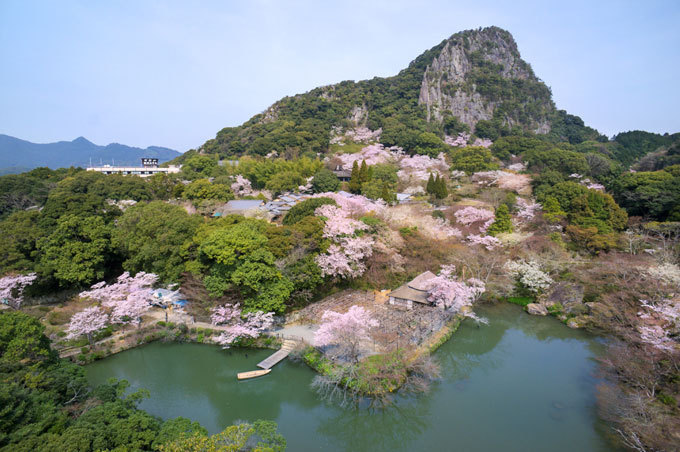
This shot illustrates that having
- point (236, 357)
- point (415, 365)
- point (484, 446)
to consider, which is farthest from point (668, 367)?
point (236, 357)

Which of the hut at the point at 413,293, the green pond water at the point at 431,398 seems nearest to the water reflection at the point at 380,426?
the green pond water at the point at 431,398

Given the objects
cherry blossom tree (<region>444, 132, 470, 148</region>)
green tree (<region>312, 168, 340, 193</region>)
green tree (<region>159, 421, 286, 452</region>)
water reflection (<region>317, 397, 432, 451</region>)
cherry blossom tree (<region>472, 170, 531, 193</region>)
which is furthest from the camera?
cherry blossom tree (<region>444, 132, 470, 148</region>)

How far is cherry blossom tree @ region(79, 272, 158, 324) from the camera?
1434 cm

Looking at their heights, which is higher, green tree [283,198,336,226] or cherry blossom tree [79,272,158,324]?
green tree [283,198,336,226]

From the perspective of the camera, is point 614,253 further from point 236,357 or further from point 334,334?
point 236,357

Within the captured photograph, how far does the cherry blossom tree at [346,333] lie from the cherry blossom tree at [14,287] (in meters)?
14.8

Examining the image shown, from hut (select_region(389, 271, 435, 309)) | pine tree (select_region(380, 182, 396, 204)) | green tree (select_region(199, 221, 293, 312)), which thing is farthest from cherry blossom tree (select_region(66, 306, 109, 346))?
pine tree (select_region(380, 182, 396, 204))

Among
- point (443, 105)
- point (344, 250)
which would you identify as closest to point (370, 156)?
point (443, 105)

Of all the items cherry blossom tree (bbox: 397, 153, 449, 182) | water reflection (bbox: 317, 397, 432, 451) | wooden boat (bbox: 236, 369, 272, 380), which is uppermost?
cherry blossom tree (bbox: 397, 153, 449, 182)

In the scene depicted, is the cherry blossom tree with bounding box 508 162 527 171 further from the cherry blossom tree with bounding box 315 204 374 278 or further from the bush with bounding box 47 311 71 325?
the bush with bounding box 47 311 71 325

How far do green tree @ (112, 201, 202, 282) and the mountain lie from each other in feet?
88.0

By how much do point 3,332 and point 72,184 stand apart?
64.9 ft

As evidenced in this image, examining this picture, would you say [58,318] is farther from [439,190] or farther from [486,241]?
[439,190]

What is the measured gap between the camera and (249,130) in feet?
175
